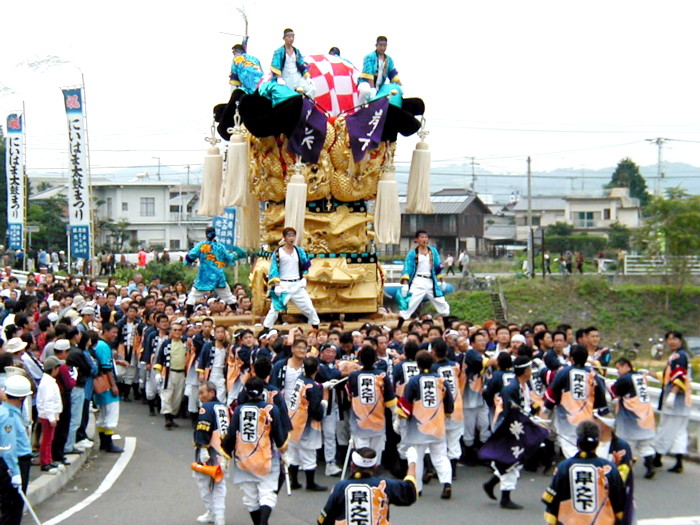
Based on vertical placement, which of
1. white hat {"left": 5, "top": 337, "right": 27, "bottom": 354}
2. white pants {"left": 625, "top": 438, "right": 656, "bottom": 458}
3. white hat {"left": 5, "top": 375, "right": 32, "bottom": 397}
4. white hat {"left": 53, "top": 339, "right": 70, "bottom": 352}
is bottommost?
white pants {"left": 625, "top": 438, "right": 656, "bottom": 458}

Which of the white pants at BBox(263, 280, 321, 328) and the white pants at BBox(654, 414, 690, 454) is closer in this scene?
the white pants at BBox(654, 414, 690, 454)

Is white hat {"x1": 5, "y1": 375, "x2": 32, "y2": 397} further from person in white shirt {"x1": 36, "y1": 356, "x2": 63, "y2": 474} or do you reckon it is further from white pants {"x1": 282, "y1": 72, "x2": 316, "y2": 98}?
white pants {"x1": 282, "y1": 72, "x2": 316, "y2": 98}

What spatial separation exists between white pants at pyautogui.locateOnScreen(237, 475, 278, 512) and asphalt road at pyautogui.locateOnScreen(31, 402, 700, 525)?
2.32 feet

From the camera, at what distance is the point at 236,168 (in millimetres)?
15336

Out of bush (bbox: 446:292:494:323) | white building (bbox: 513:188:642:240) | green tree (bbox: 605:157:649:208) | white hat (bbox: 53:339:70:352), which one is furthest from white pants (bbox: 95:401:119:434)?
green tree (bbox: 605:157:649:208)

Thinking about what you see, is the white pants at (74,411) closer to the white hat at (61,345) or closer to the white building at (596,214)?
the white hat at (61,345)

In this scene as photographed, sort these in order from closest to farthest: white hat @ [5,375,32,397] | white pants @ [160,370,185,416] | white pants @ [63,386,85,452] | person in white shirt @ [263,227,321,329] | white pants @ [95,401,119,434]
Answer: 1. white hat @ [5,375,32,397]
2. white pants @ [63,386,85,452]
3. white pants @ [95,401,119,434]
4. white pants @ [160,370,185,416]
5. person in white shirt @ [263,227,321,329]

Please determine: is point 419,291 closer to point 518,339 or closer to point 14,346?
point 518,339

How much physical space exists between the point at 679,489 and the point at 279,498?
4.38 m

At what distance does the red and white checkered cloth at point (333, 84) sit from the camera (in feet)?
51.8

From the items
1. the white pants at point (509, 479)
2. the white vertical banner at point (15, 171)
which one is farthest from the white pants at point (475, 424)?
the white vertical banner at point (15, 171)

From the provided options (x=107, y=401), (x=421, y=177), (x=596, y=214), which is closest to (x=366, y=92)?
(x=421, y=177)

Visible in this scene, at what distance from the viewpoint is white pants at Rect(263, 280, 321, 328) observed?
1427 centimetres

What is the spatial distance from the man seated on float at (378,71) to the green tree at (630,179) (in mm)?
65815
